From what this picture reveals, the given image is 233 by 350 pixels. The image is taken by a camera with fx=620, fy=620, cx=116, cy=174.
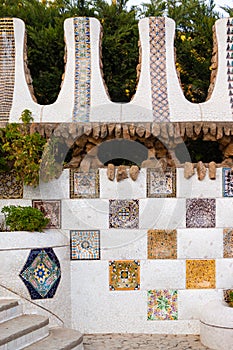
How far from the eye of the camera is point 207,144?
38.6ft

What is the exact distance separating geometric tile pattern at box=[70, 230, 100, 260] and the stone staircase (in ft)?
3.42

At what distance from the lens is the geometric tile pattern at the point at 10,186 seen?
26.4 ft

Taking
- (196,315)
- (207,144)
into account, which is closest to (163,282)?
(196,315)

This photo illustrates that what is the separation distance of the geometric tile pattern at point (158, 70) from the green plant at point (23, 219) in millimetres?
2122

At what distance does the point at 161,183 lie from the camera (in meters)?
8.07

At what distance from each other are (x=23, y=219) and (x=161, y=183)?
1.85m

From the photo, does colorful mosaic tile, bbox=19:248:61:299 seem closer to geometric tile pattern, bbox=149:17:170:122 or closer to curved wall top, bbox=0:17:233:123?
curved wall top, bbox=0:17:233:123

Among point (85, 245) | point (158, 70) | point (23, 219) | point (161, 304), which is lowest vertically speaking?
point (161, 304)

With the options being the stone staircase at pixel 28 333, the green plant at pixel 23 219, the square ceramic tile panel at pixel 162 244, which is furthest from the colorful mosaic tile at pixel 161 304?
the green plant at pixel 23 219

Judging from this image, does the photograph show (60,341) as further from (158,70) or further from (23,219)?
(158,70)

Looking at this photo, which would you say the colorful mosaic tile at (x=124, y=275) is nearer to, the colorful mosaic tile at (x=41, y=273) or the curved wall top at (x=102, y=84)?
the colorful mosaic tile at (x=41, y=273)

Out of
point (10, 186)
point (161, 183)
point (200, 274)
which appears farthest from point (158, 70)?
point (200, 274)

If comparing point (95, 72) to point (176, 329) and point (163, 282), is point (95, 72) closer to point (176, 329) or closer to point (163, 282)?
point (163, 282)

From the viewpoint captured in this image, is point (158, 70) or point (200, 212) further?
point (158, 70)
